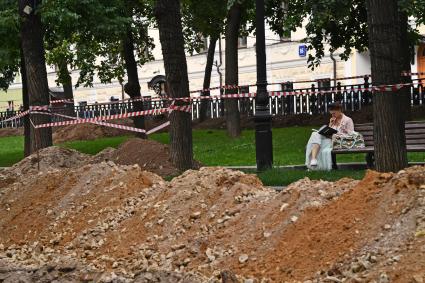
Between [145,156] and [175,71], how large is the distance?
2.10m

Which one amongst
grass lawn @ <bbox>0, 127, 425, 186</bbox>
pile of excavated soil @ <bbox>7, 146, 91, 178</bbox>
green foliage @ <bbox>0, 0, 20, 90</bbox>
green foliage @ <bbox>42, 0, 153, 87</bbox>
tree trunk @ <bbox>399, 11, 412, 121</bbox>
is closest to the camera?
grass lawn @ <bbox>0, 127, 425, 186</bbox>

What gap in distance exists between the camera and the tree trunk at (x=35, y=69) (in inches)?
661

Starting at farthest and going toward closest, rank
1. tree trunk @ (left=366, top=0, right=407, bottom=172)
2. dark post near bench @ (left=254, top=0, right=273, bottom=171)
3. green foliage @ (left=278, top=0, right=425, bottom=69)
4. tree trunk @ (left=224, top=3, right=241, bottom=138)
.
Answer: tree trunk @ (left=224, top=3, right=241, bottom=138) → green foliage @ (left=278, top=0, right=425, bottom=69) → dark post near bench @ (left=254, top=0, right=273, bottom=171) → tree trunk @ (left=366, top=0, right=407, bottom=172)

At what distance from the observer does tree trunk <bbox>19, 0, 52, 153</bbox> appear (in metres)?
16.8

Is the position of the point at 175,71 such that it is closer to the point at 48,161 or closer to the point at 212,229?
the point at 48,161

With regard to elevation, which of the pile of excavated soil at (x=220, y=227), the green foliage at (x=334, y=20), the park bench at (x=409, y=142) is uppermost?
the green foliage at (x=334, y=20)

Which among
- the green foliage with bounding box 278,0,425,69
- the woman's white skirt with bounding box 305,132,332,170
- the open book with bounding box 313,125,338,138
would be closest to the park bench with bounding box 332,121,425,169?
the woman's white skirt with bounding box 305,132,332,170

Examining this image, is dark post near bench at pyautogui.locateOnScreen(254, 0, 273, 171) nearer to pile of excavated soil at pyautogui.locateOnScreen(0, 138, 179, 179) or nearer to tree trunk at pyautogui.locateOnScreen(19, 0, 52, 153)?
pile of excavated soil at pyautogui.locateOnScreen(0, 138, 179, 179)

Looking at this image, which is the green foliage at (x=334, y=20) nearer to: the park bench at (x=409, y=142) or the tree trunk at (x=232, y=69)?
the tree trunk at (x=232, y=69)

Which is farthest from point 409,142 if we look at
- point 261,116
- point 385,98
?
point 385,98

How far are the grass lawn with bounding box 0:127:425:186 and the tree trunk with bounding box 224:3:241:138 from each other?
353 millimetres

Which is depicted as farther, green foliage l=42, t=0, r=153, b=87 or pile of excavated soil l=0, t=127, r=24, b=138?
pile of excavated soil l=0, t=127, r=24, b=138

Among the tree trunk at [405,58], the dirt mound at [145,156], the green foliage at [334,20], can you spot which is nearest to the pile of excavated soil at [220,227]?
the dirt mound at [145,156]

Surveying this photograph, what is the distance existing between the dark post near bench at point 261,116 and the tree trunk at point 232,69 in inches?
381
